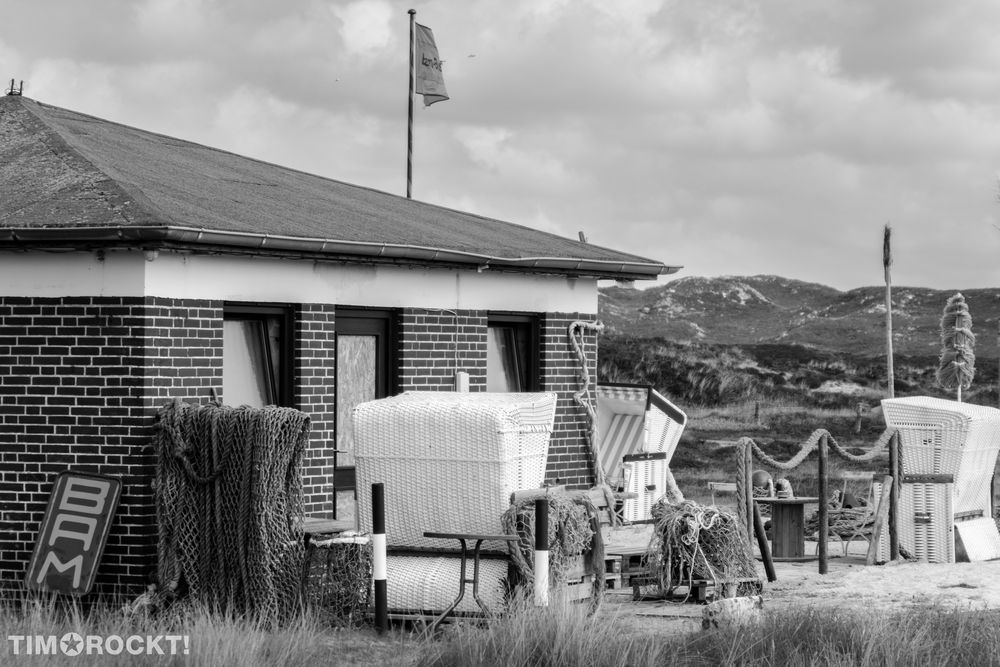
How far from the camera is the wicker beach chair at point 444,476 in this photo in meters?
10.8

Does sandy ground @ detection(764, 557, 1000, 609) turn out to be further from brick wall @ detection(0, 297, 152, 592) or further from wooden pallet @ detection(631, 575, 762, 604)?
brick wall @ detection(0, 297, 152, 592)

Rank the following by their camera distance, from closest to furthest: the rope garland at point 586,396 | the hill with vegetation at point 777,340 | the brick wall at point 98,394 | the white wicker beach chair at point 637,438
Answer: the brick wall at point 98,394 < the rope garland at point 586,396 < the white wicker beach chair at point 637,438 < the hill with vegetation at point 777,340

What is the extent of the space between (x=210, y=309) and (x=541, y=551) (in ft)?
12.0

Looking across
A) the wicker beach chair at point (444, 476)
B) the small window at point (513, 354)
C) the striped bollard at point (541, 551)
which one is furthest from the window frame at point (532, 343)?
the striped bollard at point (541, 551)

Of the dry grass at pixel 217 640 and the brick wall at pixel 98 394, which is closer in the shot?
the dry grass at pixel 217 640

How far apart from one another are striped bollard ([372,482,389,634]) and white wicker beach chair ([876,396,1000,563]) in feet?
22.9

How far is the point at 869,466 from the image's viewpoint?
32.6 meters

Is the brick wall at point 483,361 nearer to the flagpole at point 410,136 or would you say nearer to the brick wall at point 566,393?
the brick wall at point 566,393

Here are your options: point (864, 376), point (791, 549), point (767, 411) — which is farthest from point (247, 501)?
point (864, 376)

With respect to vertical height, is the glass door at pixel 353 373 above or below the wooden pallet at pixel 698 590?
above

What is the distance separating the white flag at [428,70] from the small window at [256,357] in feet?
42.4

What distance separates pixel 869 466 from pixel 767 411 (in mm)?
15828

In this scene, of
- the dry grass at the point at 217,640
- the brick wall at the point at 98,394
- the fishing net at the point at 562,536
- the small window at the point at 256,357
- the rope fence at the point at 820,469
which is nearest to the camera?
the dry grass at the point at 217,640

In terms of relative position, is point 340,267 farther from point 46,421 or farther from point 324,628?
point 324,628
